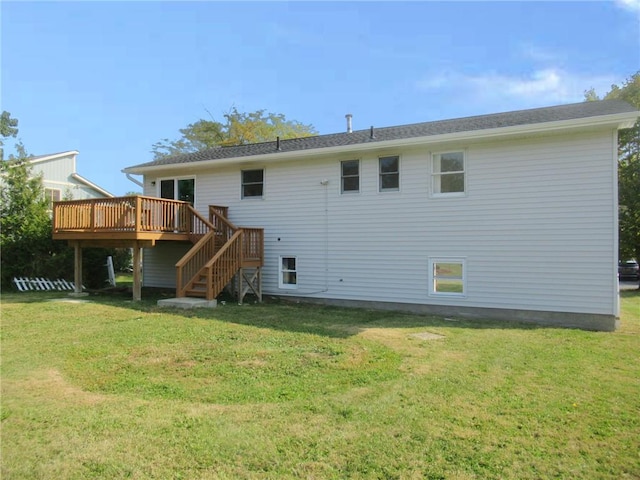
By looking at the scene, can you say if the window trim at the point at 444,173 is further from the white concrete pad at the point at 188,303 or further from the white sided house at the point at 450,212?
the white concrete pad at the point at 188,303

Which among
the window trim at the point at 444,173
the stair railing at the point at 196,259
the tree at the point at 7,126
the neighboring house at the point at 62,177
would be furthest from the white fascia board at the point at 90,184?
the window trim at the point at 444,173

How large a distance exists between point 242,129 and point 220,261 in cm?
2573

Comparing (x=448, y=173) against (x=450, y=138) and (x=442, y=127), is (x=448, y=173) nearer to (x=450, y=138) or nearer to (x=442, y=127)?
(x=450, y=138)

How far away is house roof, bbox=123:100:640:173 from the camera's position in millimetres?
9156

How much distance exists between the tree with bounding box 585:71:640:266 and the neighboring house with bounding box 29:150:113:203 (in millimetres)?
29215

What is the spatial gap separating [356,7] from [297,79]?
11.7 metres

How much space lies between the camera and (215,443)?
3.26 metres

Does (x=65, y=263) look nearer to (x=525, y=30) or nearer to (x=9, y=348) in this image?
(x=9, y=348)

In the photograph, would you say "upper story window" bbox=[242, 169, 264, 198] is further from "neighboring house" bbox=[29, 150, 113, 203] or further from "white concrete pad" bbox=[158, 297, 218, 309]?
"neighboring house" bbox=[29, 150, 113, 203]

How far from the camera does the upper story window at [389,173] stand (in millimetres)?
11000

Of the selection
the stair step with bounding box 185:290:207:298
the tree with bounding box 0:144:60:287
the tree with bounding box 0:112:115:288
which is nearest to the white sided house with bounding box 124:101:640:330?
the stair step with bounding box 185:290:207:298

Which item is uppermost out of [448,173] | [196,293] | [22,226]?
[448,173]

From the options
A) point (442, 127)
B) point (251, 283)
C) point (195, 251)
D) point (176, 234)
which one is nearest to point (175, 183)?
point (176, 234)

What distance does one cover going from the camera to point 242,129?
3428 cm
